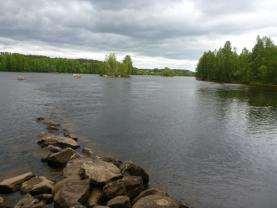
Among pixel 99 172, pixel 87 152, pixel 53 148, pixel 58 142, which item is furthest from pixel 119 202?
pixel 58 142

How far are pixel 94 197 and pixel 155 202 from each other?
4801 millimetres

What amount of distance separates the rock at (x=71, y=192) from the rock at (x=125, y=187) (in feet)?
5.09

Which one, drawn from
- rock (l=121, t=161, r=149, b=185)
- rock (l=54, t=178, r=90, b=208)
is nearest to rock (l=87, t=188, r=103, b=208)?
rock (l=54, t=178, r=90, b=208)

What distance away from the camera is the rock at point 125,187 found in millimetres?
27531

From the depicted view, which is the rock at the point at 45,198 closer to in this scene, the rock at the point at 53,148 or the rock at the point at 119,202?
the rock at the point at 119,202

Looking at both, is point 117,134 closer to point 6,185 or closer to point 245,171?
point 245,171

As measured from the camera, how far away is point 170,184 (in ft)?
106

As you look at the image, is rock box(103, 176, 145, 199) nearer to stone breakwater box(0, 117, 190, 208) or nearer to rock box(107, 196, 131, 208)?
stone breakwater box(0, 117, 190, 208)

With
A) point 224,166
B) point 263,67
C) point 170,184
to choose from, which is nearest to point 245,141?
point 224,166

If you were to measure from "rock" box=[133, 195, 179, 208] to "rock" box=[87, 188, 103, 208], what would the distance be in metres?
3.13

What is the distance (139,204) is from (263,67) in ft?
464

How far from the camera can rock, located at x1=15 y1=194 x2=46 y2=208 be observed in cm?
2533

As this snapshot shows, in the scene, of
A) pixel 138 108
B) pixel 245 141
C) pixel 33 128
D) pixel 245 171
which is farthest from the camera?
pixel 138 108

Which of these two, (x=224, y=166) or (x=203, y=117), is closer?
(x=224, y=166)
